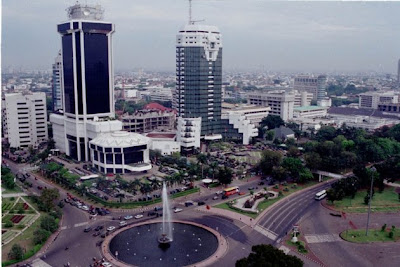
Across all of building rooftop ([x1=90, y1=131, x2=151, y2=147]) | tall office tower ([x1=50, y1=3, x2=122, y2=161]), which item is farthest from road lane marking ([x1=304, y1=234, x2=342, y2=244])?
tall office tower ([x1=50, y1=3, x2=122, y2=161])

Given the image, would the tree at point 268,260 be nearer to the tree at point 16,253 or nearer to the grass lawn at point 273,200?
the grass lawn at point 273,200

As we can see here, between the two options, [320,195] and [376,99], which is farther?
[376,99]

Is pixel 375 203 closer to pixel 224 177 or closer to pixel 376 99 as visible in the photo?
pixel 224 177

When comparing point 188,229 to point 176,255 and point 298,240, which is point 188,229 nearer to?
point 176,255

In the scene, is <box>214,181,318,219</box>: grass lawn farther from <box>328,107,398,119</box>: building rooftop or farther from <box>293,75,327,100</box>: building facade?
<box>293,75,327,100</box>: building facade

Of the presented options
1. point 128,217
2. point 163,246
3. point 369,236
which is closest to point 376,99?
point 369,236

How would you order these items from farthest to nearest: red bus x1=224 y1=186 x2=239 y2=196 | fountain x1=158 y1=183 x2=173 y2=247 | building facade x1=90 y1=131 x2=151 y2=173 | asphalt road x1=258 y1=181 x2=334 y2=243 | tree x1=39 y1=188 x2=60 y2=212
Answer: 1. building facade x1=90 y1=131 x2=151 y2=173
2. red bus x1=224 y1=186 x2=239 y2=196
3. tree x1=39 y1=188 x2=60 y2=212
4. asphalt road x1=258 y1=181 x2=334 y2=243
5. fountain x1=158 y1=183 x2=173 y2=247
